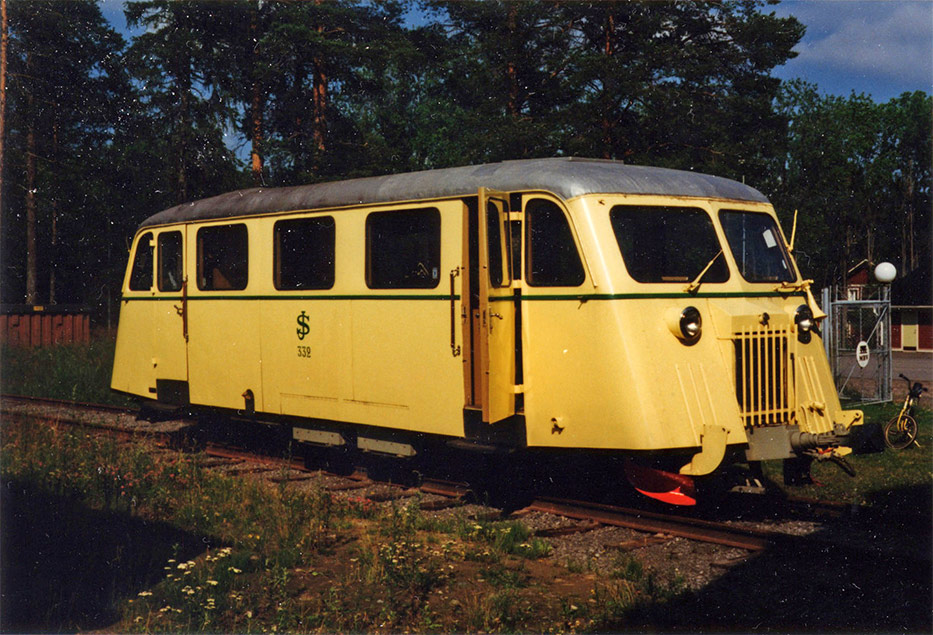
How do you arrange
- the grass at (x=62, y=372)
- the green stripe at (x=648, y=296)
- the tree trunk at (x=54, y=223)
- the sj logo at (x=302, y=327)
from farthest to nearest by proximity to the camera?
the tree trunk at (x=54, y=223)
the grass at (x=62, y=372)
the sj logo at (x=302, y=327)
the green stripe at (x=648, y=296)

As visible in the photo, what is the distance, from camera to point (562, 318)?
7934 millimetres

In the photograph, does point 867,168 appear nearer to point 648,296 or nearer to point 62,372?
point 62,372

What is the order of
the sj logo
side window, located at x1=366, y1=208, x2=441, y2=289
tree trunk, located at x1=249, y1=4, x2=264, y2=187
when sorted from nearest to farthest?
side window, located at x1=366, y1=208, x2=441, y2=289, the sj logo, tree trunk, located at x1=249, y1=4, x2=264, y2=187

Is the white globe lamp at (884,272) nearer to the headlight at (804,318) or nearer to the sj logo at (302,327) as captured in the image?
the headlight at (804,318)

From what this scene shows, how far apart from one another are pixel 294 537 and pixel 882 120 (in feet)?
213

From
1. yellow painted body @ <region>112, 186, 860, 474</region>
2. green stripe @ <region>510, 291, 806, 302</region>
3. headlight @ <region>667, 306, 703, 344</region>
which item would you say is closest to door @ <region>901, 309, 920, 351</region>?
yellow painted body @ <region>112, 186, 860, 474</region>

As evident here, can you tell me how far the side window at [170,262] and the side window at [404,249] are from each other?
347 cm

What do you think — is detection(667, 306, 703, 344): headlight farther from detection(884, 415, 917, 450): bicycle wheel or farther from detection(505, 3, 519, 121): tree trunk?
detection(505, 3, 519, 121): tree trunk

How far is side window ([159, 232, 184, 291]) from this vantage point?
11734mm

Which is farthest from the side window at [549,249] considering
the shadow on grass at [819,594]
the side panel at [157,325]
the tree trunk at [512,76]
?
the tree trunk at [512,76]

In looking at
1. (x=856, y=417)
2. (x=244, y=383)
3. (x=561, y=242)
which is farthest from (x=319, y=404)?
(x=856, y=417)

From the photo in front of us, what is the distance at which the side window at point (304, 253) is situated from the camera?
9.75m

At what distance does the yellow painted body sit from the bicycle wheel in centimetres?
418

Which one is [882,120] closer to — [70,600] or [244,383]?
[244,383]
